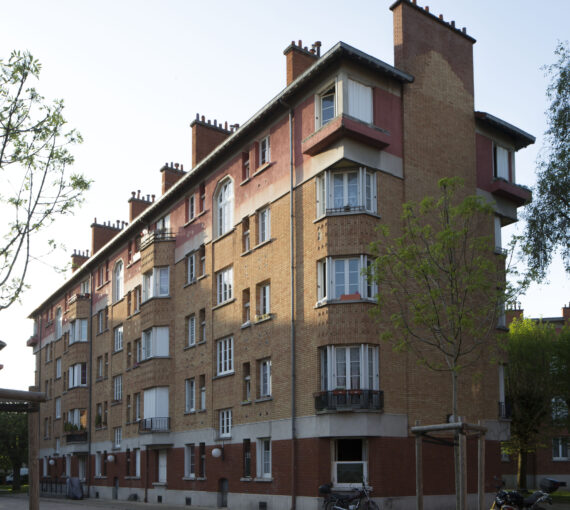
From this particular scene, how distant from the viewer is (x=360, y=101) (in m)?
27.9

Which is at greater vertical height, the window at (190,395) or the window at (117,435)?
the window at (190,395)

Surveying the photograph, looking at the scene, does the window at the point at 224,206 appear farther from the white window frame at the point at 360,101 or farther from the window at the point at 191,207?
the white window frame at the point at 360,101

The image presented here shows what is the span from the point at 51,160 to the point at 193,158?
68.6 ft

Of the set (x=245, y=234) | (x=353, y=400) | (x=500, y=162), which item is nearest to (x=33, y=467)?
(x=353, y=400)

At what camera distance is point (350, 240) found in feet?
89.0

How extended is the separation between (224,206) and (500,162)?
11362 millimetres

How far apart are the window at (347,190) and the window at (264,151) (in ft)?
14.6

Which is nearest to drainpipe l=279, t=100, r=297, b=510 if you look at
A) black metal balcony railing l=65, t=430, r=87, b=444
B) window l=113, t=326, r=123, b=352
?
window l=113, t=326, r=123, b=352

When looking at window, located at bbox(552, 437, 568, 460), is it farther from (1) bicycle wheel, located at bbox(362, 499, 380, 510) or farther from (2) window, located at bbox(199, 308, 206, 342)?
(1) bicycle wheel, located at bbox(362, 499, 380, 510)

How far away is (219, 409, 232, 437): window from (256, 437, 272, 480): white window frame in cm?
278

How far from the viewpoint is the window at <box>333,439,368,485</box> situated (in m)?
26.3

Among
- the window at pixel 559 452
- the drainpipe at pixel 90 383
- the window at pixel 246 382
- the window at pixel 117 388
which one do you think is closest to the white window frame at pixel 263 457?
the window at pixel 246 382

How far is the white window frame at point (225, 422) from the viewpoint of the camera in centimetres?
3328

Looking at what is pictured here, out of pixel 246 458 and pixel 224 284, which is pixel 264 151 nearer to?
pixel 224 284
